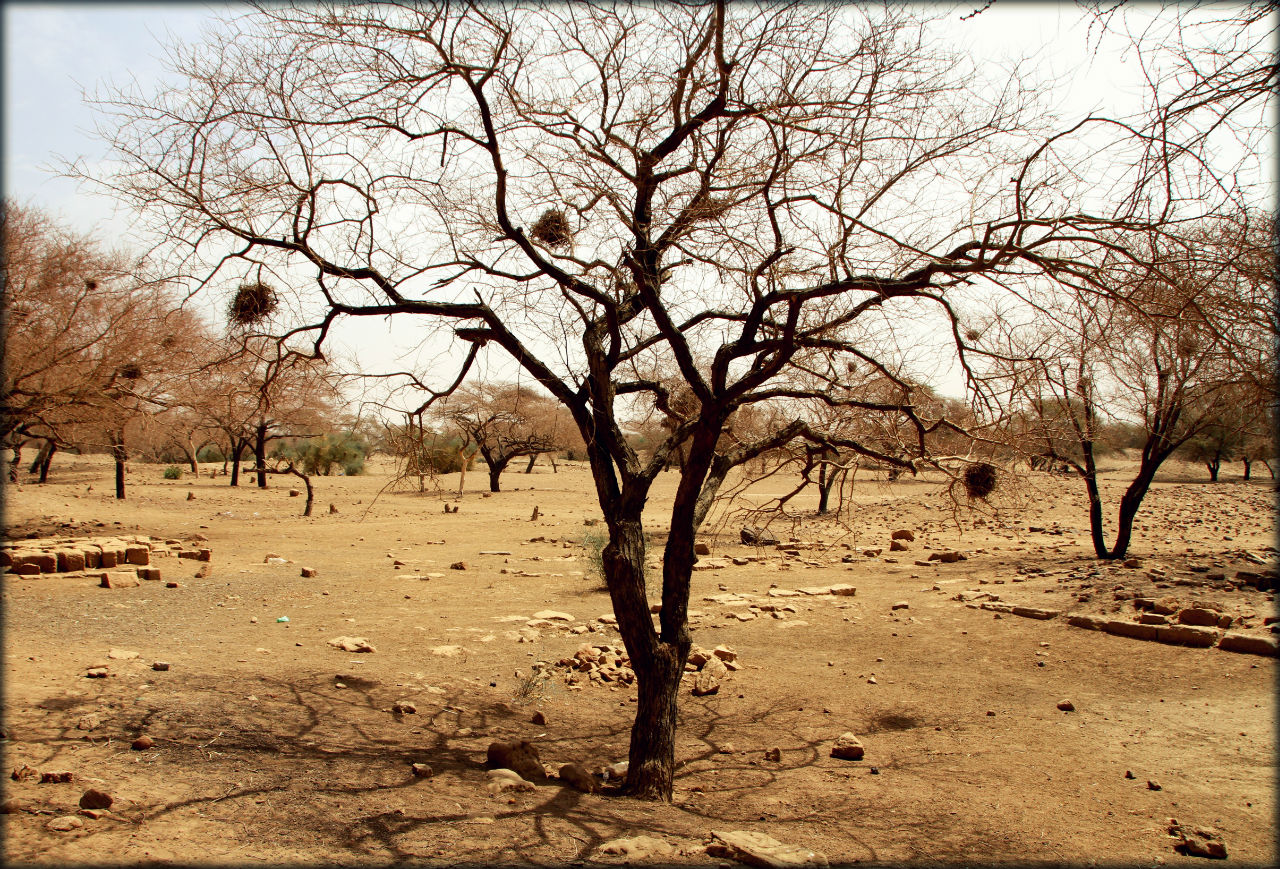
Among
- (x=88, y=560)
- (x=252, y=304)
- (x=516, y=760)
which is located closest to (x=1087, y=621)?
(x=516, y=760)

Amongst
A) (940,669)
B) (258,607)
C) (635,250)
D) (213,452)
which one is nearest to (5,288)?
(258,607)

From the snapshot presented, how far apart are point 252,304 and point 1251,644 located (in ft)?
33.7

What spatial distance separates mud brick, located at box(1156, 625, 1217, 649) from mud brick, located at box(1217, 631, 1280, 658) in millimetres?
115

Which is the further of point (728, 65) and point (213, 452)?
point (213, 452)

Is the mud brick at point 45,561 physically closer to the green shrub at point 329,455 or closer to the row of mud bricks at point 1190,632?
the row of mud bricks at point 1190,632

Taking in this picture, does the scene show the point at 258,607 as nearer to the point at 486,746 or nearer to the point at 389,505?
the point at 486,746

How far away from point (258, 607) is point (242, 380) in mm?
5085

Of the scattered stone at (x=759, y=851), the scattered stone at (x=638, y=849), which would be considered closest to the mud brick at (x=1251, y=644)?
the scattered stone at (x=759, y=851)

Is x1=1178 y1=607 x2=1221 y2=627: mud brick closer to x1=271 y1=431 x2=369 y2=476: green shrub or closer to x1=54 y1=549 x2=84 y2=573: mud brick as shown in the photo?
x1=54 y1=549 x2=84 y2=573: mud brick

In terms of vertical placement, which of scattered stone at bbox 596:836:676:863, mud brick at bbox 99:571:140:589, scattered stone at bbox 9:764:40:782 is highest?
scattered stone at bbox 9:764:40:782

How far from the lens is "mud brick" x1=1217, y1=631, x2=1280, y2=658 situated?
772 cm

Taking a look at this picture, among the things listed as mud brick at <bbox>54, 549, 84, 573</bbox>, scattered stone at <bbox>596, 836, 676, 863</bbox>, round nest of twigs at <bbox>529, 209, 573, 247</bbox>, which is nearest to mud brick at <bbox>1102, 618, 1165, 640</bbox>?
scattered stone at <bbox>596, 836, 676, 863</bbox>

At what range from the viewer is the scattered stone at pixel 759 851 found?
144 inches

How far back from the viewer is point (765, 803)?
5.15 meters
